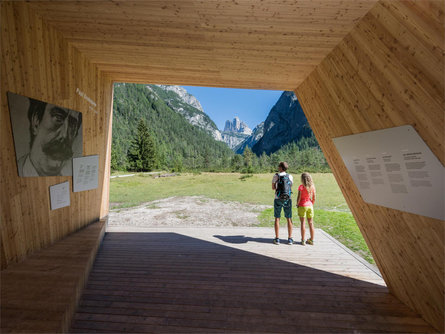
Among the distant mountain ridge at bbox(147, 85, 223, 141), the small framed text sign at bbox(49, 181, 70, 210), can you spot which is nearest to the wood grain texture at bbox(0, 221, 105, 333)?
the small framed text sign at bbox(49, 181, 70, 210)

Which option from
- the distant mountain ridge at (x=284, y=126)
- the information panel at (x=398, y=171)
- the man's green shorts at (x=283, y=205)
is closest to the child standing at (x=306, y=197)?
the man's green shorts at (x=283, y=205)

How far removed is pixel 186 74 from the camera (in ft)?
14.7

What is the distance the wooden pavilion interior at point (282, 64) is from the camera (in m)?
1.82

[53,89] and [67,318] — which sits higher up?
[53,89]

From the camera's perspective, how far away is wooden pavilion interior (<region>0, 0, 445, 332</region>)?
71.8 inches

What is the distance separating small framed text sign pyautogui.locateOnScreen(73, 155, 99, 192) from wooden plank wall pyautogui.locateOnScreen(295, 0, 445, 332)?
4616 millimetres

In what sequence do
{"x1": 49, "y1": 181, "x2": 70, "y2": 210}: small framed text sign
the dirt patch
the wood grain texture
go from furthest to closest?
1. the dirt patch
2. {"x1": 49, "y1": 181, "x2": 70, "y2": 210}: small framed text sign
3. the wood grain texture

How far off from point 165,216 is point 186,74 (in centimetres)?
547

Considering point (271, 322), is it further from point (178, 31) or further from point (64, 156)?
point (64, 156)

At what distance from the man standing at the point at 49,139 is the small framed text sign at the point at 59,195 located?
228 millimetres

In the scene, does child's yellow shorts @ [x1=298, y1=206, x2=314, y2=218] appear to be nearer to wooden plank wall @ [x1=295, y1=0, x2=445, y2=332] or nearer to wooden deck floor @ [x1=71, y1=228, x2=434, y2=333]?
wooden deck floor @ [x1=71, y1=228, x2=434, y2=333]

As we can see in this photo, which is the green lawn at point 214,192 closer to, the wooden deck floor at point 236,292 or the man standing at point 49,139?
the wooden deck floor at point 236,292

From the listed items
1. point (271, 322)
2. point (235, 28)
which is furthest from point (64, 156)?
point (271, 322)

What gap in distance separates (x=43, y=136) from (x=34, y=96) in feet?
1.94
